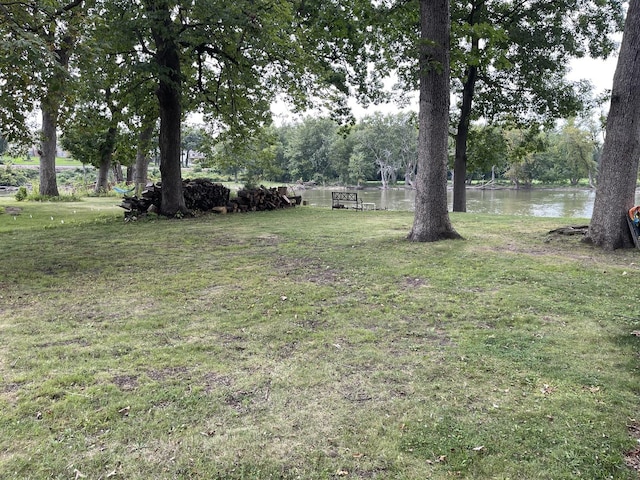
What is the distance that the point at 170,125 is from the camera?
39.2 ft

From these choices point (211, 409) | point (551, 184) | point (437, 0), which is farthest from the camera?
point (551, 184)

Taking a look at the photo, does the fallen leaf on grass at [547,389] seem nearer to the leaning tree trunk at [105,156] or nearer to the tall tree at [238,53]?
the tall tree at [238,53]

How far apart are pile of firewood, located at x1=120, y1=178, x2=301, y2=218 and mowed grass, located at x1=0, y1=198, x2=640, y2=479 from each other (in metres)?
6.56

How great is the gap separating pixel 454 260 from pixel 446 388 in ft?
12.5

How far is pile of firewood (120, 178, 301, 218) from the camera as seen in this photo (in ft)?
40.8

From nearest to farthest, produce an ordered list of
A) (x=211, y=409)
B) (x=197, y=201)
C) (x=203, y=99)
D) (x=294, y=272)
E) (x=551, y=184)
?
(x=211, y=409)
(x=294, y=272)
(x=203, y=99)
(x=197, y=201)
(x=551, y=184)

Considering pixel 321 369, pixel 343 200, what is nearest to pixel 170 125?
pixel 343 200

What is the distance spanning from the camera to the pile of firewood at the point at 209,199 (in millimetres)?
12445

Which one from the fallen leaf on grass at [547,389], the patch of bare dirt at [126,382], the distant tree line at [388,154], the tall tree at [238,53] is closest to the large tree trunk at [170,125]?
the tall tree at [238,53]

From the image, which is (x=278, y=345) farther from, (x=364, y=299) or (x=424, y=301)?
(x=424, y=301)

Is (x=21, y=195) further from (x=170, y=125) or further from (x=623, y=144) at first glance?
(x=623, y=144)

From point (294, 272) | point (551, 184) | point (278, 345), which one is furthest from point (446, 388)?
point (551, 184)

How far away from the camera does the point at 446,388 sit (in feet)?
8.87

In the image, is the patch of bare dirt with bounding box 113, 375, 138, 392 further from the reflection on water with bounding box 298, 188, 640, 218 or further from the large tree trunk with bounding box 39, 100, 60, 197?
the large tree trunk with bounding box 39, 100, 60, 197
